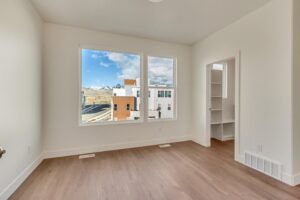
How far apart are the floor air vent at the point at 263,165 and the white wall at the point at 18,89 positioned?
3.73 meters

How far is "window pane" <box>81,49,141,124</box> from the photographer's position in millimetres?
3547

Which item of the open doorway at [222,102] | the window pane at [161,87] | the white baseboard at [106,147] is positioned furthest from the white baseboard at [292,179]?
the window pane at [161,87]

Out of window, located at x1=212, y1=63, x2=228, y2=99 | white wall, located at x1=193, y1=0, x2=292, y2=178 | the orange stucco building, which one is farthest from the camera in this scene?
window, located at x1=212, y1=63, x2=228, y2=99

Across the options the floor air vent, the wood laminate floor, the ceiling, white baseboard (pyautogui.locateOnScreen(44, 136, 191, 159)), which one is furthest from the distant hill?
the floor air vent

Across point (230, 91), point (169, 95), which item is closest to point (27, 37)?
point (169, 95)

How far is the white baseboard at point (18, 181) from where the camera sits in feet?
6.18

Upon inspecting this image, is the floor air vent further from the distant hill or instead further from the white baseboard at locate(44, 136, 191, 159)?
the distant hill

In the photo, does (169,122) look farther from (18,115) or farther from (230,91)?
(18,115)

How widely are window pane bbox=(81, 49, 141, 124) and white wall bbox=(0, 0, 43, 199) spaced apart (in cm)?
93

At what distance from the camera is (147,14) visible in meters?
2.83

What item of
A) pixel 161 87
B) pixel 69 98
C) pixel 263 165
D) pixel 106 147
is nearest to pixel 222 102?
pixel 161 87

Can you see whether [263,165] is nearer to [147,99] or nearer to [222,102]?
[222,102]

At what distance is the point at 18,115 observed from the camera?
2.17 metres

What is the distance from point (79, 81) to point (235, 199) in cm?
Answer: 349
